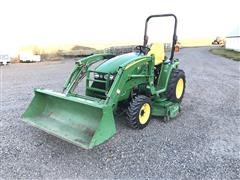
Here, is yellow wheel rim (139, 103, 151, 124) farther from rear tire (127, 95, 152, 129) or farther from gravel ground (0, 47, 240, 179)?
gravel ground (0, 47, 240, 179)

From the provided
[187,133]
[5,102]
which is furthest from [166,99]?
[5,102]

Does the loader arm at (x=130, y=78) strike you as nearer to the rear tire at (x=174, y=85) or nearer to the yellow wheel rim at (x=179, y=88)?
the rear tire at (x=174, y=85)

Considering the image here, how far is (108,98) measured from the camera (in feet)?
13.8

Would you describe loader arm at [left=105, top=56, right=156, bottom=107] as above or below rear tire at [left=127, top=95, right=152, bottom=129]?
above

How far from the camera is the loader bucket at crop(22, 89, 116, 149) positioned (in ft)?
12.7

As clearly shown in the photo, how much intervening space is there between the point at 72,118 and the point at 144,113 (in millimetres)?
1180

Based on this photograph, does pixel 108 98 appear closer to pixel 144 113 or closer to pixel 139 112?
pixel 139 112

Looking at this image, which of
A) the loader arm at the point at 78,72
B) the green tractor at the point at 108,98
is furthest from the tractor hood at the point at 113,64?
the loader arm at the point at 78,72

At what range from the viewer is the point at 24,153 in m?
4.04

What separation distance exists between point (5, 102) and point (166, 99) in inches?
143

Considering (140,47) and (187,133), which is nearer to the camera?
(187,133)

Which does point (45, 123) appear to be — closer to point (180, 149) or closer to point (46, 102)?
point (46, 102)

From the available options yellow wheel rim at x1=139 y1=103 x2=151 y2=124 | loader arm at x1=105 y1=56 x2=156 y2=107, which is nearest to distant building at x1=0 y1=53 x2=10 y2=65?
loader arm at x1=105 y1=56 x2=156 y2=107

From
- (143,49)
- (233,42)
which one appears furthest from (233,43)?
(143,49)
